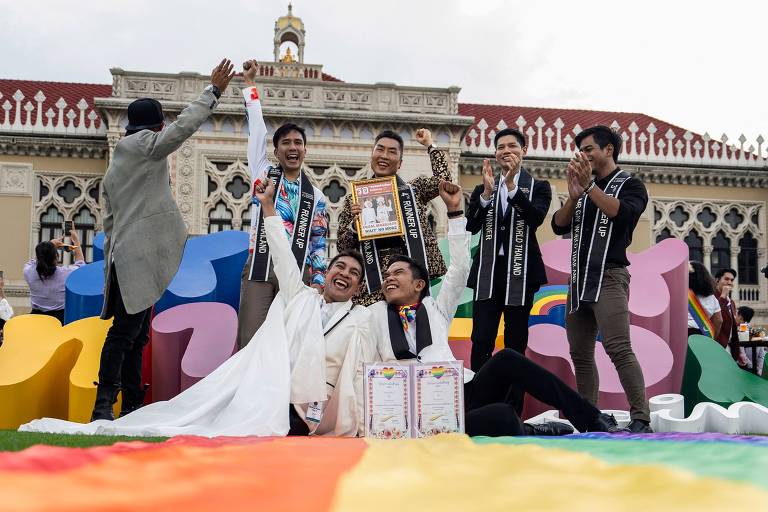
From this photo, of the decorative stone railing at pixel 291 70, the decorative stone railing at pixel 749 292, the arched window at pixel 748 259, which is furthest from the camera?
the decorative stone railing at pixel 291 70

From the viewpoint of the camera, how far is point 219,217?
23062 millimetres

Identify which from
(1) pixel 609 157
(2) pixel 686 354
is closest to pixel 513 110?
(2) pixel 686 354

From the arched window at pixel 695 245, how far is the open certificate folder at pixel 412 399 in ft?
79.0

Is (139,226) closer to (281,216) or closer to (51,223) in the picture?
(281,216)

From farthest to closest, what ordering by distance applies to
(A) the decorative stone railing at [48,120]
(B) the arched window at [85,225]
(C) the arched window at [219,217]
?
1. (B) the arched window at [85,225]
2. (C) the arched window at [219,217]
3. (A) the decorative stone railing at [48,120]

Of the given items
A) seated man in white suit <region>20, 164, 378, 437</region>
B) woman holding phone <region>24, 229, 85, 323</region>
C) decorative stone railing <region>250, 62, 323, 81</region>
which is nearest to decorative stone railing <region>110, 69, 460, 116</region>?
decorative stone railing <region>250, 62, 323, 81</region>

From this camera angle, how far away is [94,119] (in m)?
23.3

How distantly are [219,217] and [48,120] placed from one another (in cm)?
573

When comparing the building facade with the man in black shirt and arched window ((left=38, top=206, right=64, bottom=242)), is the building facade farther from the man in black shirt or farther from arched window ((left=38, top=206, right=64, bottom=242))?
the man in black shirt

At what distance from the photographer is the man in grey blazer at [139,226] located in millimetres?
4555

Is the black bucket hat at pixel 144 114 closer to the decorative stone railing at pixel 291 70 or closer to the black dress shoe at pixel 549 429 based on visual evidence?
the black dress shoe at pixel 549 429

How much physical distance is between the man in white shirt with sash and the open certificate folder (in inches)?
61.4

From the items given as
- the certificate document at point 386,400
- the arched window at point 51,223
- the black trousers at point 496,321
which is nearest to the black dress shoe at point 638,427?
the black trousers at point 496,321

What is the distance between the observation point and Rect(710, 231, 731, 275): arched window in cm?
2616
